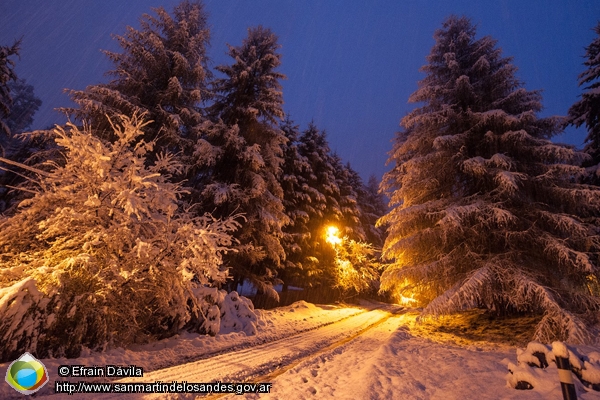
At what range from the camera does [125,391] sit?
13.6ft

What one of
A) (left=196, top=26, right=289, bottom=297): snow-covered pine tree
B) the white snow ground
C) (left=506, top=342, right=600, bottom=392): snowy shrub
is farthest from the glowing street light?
(left=506, top=342, right=600, bottom=392): snowy shrub

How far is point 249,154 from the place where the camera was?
12.6 meters

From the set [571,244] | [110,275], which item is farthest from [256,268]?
[571,244]

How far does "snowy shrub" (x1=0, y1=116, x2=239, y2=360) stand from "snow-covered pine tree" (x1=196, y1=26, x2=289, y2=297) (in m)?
5.01

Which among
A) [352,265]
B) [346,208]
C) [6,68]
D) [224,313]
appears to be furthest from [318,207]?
[6,68]

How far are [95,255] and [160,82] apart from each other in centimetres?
975

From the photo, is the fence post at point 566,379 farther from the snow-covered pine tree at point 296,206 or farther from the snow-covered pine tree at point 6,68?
the snow-covered pine tree at point 6,68

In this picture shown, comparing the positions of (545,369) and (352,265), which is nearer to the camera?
(545,369)

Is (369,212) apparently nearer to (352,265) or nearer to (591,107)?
(352,265)

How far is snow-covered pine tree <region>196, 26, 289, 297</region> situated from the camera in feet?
41.0

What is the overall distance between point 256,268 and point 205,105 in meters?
8.65

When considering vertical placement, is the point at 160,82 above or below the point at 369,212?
above

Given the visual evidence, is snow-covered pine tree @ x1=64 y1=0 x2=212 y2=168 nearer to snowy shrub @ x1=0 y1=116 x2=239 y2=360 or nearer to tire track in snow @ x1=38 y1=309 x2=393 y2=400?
snowy shrub @ x1=0 y1=116 x2=239 y2=360

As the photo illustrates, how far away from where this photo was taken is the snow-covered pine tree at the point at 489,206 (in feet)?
26.6
